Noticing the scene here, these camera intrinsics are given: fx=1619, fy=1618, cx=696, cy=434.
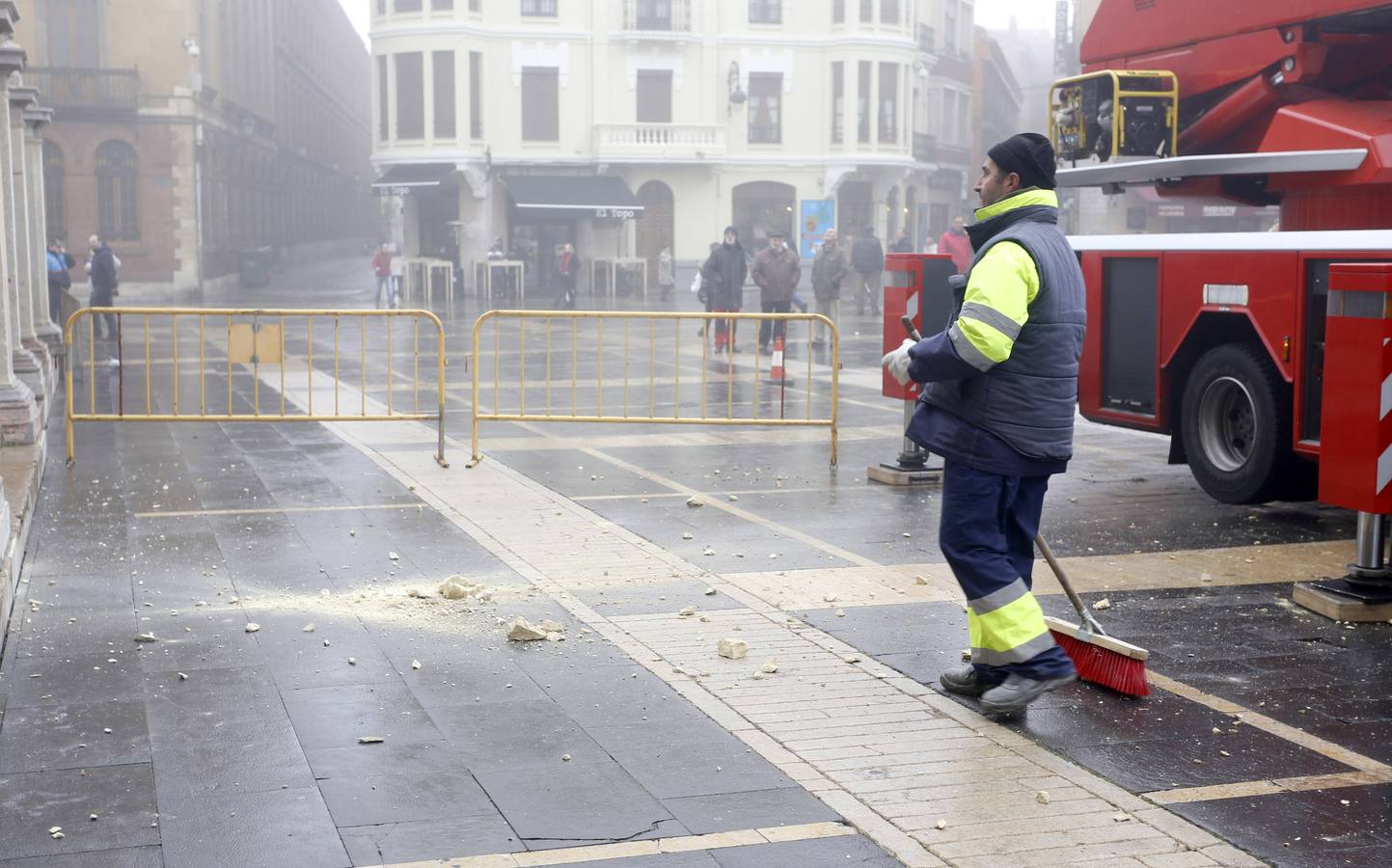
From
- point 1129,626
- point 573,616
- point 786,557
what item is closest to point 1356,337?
point 1129,626

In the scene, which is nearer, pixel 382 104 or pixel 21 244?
pixel 21 244

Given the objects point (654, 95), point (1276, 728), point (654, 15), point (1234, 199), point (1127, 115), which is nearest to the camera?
point (1276, 728)

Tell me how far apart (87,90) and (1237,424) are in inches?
1475

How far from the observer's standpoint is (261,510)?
9.60 m

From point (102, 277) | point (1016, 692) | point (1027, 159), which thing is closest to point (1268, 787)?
point (1016, 692)

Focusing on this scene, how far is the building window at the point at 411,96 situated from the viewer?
48.0 metres

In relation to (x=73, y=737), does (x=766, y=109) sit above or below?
above

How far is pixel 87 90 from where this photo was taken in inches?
1613

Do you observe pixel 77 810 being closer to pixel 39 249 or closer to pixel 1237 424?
pixel 1237 424

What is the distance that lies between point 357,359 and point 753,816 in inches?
702

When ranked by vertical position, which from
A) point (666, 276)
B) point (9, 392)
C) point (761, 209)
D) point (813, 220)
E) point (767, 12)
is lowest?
point (9, 392)

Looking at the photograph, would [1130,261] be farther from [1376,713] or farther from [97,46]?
[97,46]

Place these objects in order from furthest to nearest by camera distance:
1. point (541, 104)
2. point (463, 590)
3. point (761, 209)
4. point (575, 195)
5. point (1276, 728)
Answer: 1. point (761, 209)
2. point (541, 104)
3. point (575, 195)
4. point (463, 590)
5. point (1276, 728)

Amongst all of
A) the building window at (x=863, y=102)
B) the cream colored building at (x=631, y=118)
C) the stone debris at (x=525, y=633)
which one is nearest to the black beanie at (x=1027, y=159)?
the stone debris at (x=525, y=633)
